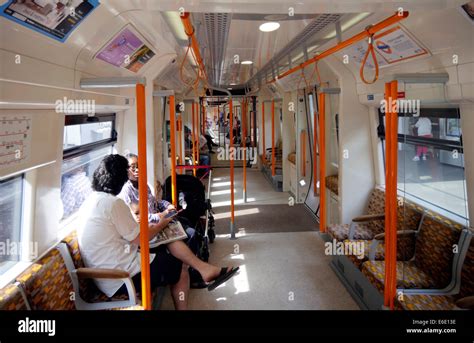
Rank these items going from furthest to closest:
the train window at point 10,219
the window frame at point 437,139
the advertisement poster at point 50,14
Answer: the window frame at point 437,139 < the train window at point 10,219 < the advertisement poster at point 50,14

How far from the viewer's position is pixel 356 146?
5.14 meters

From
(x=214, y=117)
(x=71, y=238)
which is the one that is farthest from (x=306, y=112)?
(x=214, y=117)

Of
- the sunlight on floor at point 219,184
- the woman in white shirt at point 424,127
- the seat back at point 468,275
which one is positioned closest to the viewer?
the seat back at point 468,275

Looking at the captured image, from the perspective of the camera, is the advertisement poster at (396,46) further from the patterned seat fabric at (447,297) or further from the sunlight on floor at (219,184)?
the sunlight on floor at (219,184)

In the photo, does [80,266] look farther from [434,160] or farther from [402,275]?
[434,160]

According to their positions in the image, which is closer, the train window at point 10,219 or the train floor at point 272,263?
the train window at point 10,219

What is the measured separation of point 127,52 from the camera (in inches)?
146

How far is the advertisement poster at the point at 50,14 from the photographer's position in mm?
1728

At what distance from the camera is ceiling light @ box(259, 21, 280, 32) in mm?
4203

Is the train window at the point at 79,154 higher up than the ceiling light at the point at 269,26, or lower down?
lower down

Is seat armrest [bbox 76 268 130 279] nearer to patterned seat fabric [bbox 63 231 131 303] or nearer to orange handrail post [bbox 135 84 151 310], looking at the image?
patterned seat fabric [bbox 63 231 131 303]

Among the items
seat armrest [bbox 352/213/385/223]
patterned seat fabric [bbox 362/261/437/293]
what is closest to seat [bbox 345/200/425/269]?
patterned seat fabric [bbox 362/261/437/293]

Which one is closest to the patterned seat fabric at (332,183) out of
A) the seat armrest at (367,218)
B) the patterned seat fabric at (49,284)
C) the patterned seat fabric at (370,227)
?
the patterned seat fabric at (370,227)
